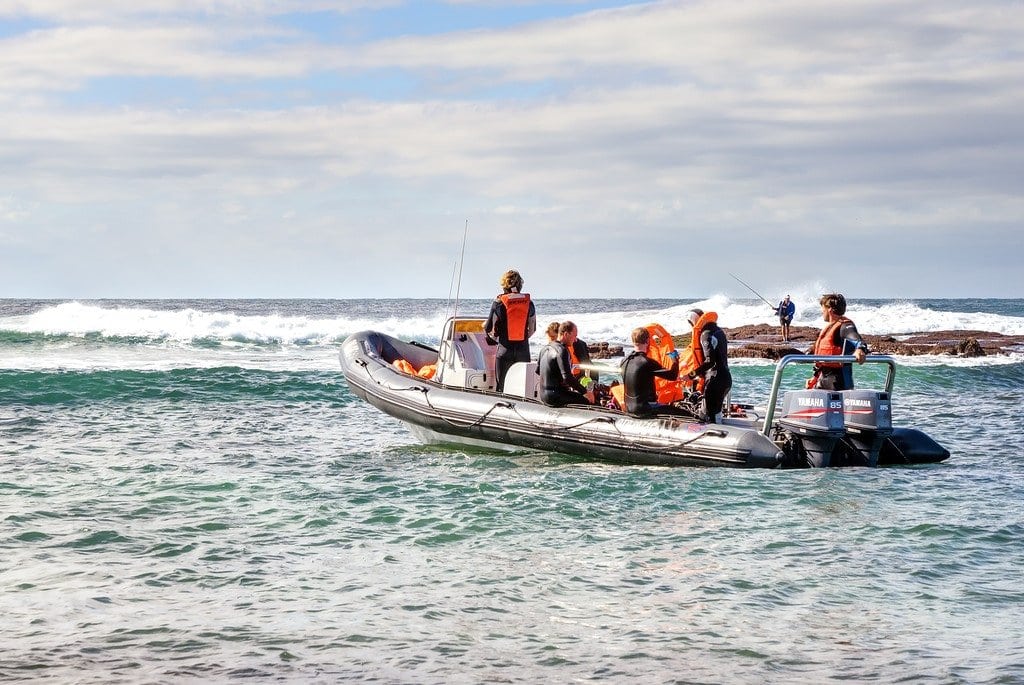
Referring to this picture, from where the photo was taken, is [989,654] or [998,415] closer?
[989,654]

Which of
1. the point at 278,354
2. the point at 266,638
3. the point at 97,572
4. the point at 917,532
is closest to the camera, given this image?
the point at 266,638

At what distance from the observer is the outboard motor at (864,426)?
30.6 feet

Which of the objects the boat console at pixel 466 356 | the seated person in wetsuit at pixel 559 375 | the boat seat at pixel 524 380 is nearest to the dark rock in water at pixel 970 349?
the boat console at pixel 466 356

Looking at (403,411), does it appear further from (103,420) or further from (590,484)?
(103,420)

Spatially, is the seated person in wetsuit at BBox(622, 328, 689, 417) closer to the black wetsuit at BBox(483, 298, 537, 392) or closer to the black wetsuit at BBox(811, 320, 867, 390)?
the black wetsuit at BBox(811, 320, 867, 390)

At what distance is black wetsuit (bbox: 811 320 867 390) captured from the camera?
9469 mm

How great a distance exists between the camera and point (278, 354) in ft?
95.5

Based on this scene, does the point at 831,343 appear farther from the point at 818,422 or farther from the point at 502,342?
the point at 502,342

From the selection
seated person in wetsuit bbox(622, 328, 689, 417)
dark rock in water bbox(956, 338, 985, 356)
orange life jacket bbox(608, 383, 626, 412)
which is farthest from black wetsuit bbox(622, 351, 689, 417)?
dark rock in water bbox(956, 338, 985, 356)

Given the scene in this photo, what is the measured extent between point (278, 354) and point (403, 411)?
18065 millimetres

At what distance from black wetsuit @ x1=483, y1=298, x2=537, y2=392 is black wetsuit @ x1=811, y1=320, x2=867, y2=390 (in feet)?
9.00

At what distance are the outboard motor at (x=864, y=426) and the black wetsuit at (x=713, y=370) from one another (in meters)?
1.02

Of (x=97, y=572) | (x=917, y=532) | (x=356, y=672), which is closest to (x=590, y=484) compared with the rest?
(x=917, y=532)

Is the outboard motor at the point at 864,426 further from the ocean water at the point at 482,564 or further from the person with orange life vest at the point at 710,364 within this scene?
the person with orange life vest at the point at 710,364
